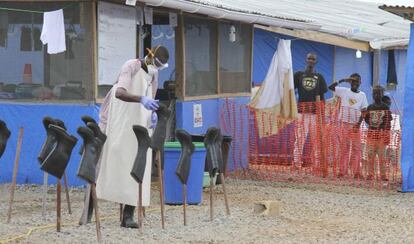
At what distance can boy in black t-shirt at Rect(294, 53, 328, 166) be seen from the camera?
14492mm

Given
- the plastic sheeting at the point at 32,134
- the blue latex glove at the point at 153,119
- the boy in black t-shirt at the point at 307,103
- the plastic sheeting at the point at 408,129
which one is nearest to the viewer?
the blue latex glove at the point at 153,119

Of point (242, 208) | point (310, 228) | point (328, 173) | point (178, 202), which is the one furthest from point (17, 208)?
point (328, 173)

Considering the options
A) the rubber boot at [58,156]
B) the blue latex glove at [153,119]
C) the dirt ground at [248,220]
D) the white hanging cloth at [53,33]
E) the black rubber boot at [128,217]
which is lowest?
the dirt ground at [248,220]

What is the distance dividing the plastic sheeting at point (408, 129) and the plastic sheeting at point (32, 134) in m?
4.44

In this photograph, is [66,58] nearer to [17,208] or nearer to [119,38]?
[119,38]

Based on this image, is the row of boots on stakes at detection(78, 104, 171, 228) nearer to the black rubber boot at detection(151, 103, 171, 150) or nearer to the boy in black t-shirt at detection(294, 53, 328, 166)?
the black rubber boot at detection(151, 103, 171, 150)

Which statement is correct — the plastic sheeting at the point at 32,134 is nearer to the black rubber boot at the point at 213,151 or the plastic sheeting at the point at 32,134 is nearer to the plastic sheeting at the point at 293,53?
the black rubber boot at the point at 213,151

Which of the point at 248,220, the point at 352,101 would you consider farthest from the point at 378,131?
the point at 248,220

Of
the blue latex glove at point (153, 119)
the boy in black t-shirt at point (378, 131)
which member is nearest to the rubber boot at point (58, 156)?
the blue latex glove at point (153, 119)

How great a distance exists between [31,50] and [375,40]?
10311 mm

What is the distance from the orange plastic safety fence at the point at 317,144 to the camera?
44.9 ft

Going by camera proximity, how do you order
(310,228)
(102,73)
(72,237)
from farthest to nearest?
(102,73) < (310,228) < (72,237)

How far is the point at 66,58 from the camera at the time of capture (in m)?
11.8

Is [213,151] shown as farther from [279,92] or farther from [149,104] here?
[279,92]
